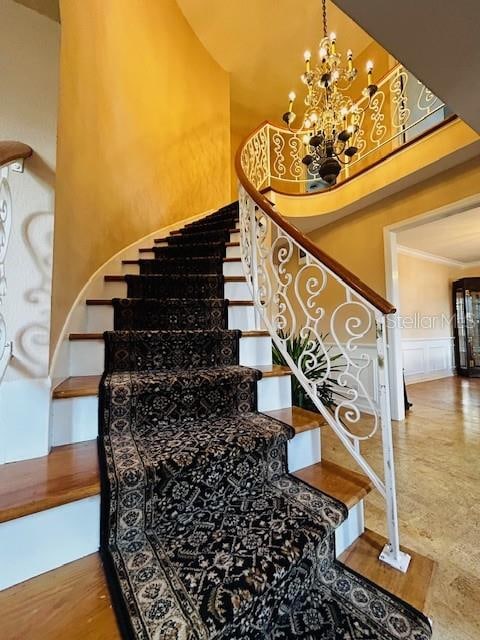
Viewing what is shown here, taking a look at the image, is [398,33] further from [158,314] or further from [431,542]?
[431,542]

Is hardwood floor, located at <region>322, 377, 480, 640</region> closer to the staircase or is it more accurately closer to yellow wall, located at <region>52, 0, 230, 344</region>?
the staircase

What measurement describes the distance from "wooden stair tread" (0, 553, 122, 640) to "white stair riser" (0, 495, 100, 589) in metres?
0.02

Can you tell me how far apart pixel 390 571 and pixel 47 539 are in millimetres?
1073

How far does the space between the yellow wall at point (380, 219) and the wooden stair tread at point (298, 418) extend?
8.44ft

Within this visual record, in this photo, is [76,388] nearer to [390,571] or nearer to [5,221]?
[5,221]

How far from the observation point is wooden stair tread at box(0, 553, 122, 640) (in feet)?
1.99

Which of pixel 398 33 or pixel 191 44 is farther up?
pixel 191 44

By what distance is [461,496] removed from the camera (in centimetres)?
171

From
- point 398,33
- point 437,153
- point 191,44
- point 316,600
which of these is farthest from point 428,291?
point 316,600

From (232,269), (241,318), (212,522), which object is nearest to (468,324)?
(232,269)

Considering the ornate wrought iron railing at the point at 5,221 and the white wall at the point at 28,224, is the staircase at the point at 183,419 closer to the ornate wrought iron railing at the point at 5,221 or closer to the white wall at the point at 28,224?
the white wall at the point at 28,224

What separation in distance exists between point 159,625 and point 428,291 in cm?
655

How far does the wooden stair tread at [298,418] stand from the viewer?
1.24 m

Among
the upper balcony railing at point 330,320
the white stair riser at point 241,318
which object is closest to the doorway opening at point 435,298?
the upper balcony railing at point 330,320
